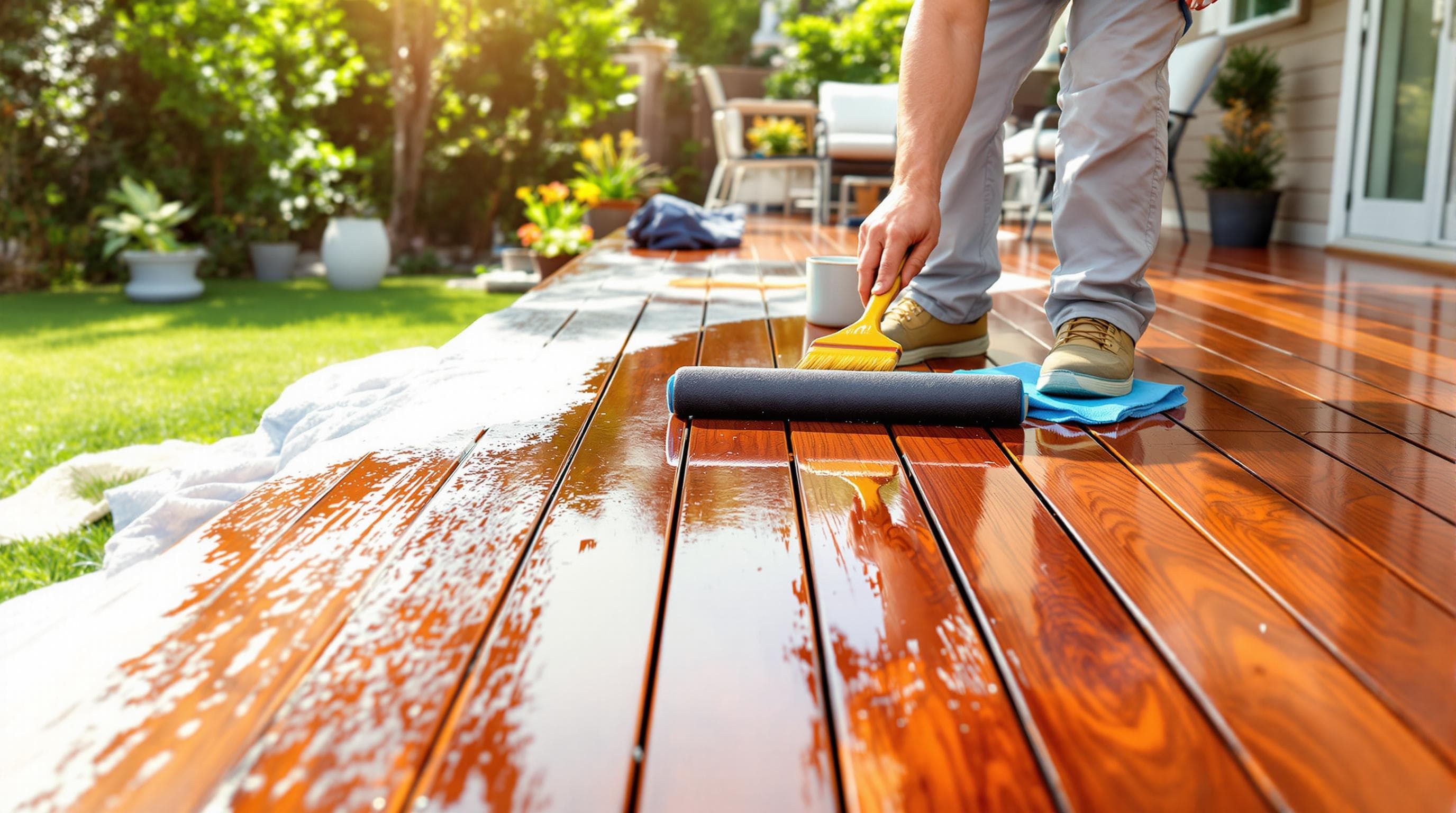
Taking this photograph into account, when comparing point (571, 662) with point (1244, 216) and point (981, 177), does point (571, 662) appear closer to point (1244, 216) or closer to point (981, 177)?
point (981, 177)

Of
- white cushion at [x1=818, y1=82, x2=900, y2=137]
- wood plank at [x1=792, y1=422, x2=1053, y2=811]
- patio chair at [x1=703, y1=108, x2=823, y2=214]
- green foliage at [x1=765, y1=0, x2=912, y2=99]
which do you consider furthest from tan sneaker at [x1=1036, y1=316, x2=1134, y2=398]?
green foliage at [x1=765, y1=0, x2=912, y2=99]

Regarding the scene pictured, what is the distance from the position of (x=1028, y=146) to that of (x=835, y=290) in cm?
341

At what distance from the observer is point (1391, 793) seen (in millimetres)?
556

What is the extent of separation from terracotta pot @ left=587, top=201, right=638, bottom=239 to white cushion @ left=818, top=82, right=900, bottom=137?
5.97 ft

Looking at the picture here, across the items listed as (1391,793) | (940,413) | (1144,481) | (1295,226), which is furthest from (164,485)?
(1295,226)

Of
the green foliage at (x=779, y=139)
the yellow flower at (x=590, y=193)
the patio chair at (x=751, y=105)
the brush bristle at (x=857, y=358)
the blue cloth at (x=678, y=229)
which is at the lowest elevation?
the brush bristle at (x=857, y=358)

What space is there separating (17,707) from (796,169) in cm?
795

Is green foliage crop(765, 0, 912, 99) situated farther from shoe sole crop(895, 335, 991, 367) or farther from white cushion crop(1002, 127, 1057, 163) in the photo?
shoe sole crop(895, 335, 991, 367)

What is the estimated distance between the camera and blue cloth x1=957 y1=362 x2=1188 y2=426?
1.38 m

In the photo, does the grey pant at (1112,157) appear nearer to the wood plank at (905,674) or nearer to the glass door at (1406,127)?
the wood plank at (905,674)

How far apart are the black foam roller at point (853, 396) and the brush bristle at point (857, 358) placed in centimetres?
12

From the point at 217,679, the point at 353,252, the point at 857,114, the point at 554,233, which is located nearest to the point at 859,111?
the point at 857,114

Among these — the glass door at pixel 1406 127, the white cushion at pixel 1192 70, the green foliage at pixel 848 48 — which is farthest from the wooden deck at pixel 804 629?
the green foliage at pixel 848 48

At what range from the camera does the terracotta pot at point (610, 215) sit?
5.75 m
